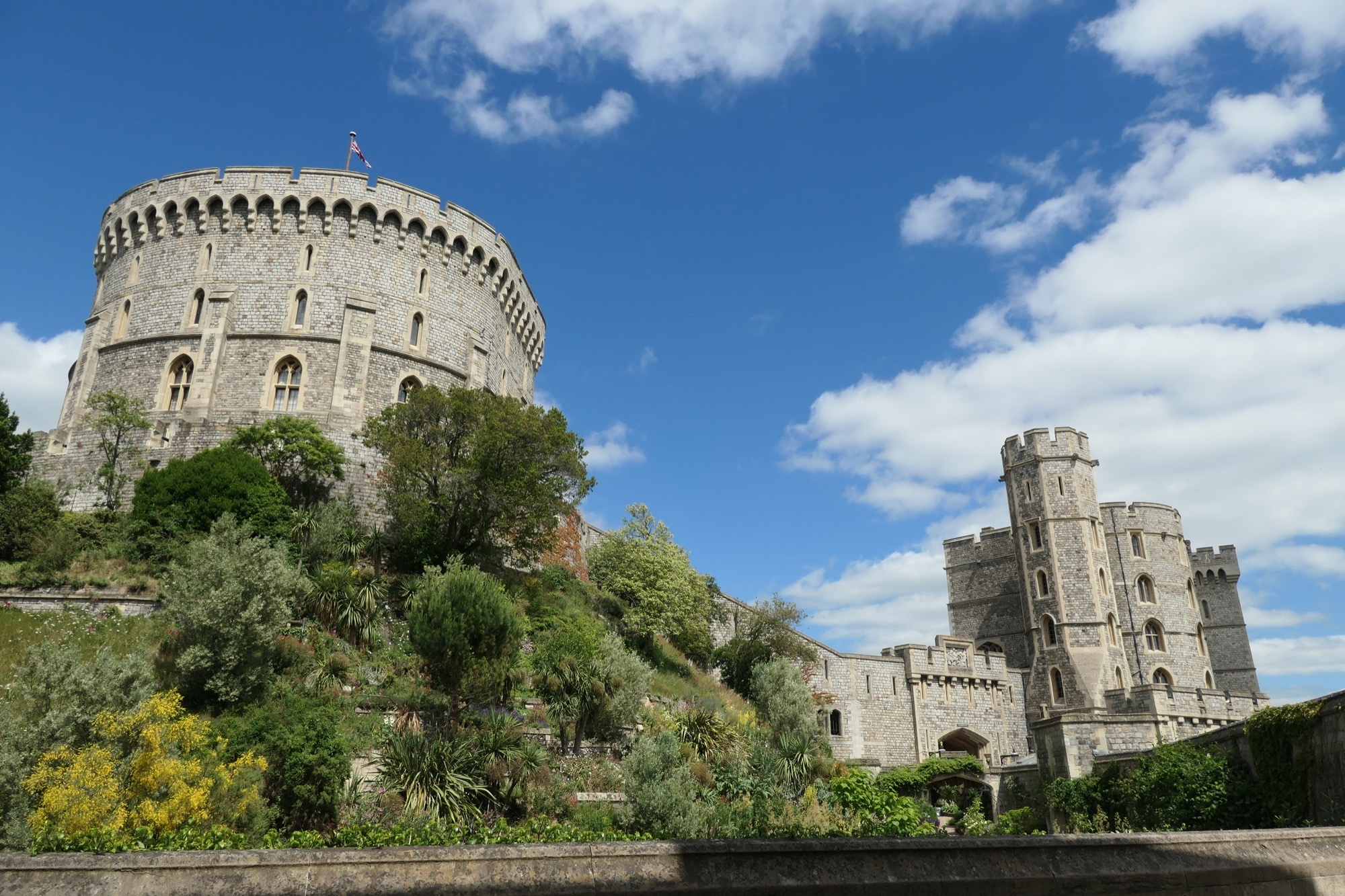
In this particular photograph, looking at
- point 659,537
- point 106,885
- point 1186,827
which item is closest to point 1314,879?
point 106,885

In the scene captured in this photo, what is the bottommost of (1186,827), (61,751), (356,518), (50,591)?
(1186,827)

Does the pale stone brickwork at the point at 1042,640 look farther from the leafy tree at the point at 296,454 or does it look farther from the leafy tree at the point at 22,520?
the leafy tree at the point at 22,520

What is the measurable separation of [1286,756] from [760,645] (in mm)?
25755

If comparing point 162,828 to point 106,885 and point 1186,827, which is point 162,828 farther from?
point 1186,827

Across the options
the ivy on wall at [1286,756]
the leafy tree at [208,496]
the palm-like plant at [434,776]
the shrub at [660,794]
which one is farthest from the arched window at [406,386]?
the ivy on wall at [1286,756]

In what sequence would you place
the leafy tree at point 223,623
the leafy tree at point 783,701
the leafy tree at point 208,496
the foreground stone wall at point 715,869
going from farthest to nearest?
1. the leafy tree at point 783,701
2. the leafy tree at point 208,496
3. the leafy tree at point 223,623
4. the foreground stone wall at point 715,869

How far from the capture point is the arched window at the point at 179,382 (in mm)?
33938

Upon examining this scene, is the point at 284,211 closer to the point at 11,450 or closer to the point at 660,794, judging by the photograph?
the point at 11,450

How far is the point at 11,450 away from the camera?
1061 inches

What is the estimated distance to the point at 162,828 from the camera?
11.7 m

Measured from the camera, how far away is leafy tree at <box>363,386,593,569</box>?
2711cm

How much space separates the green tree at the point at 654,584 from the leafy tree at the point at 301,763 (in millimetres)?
19077

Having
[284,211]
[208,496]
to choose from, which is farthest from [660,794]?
[284,211]

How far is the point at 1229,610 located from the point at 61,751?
60.1 meters
